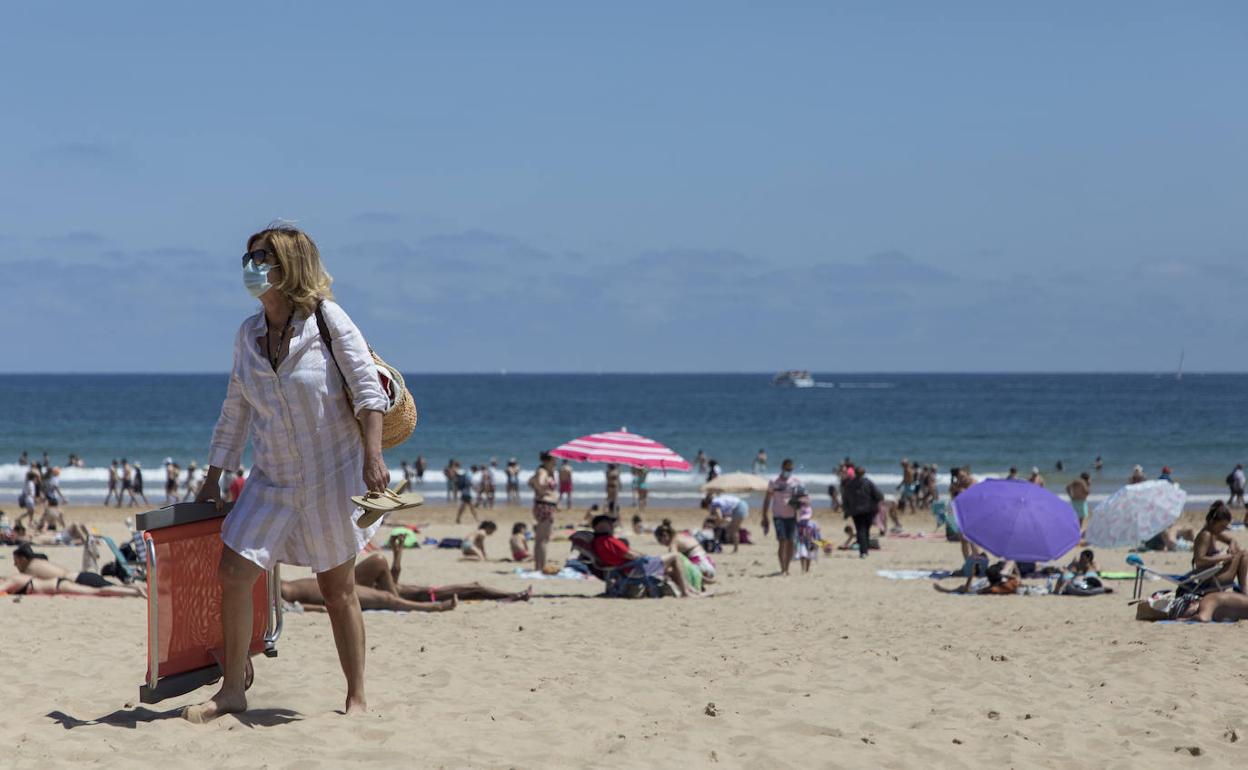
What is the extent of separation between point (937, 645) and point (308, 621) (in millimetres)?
3995

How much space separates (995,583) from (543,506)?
544 cm

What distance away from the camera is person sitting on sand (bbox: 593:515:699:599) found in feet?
37.4

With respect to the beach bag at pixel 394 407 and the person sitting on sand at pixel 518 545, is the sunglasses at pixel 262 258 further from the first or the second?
the person sitting on sand at pixel 518 545

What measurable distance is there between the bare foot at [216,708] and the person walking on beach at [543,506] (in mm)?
9623

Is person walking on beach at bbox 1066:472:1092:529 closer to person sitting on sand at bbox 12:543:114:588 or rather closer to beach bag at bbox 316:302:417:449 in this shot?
person sitting on sand at bbox 12:543:114:588

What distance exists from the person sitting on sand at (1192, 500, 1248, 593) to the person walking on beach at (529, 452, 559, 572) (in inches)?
280

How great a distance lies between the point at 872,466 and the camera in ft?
158

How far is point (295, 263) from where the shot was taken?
413 cm

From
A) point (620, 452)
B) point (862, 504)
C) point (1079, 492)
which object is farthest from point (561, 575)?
point (1079, 492)

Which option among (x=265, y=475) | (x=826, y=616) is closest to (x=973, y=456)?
(x=826, y=616)

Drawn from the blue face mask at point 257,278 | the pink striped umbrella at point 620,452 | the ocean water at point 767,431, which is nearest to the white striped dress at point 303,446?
the blue face mask at point 257,278

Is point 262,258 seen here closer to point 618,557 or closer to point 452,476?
point 618,557

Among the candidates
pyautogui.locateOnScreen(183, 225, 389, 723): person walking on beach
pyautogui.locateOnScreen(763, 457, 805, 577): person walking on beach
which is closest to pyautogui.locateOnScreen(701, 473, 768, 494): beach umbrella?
pyautogui.locateOnScreen(763, 457, 805, 577): person walking on beach

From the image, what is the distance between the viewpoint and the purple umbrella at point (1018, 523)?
1129 centimetres
